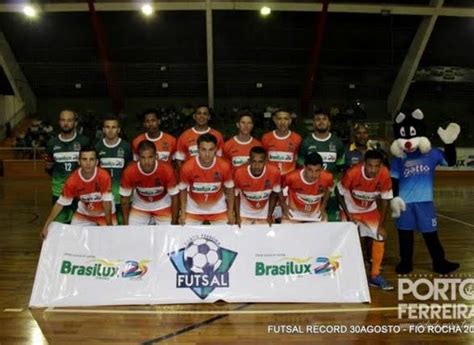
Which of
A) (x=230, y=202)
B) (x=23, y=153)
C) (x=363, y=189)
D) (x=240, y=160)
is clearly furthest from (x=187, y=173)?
(x=23, y=153)

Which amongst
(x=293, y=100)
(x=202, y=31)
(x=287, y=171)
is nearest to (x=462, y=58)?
(x=293, y=100)

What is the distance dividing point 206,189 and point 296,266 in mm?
1214

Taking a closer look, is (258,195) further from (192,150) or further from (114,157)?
(114,157)

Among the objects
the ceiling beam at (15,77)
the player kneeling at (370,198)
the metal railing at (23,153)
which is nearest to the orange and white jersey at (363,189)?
the player kneeling at (370,198)

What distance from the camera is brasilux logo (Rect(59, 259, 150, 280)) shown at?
14.3 feet

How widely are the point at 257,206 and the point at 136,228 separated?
4.29 feet

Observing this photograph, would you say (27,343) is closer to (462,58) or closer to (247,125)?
(247,125)

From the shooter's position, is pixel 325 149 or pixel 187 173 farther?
pixel 325 149

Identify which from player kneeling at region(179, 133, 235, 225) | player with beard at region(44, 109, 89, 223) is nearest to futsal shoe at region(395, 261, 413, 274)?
player kneeling at region(179, 133, 235, 225)

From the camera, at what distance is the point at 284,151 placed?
562cm

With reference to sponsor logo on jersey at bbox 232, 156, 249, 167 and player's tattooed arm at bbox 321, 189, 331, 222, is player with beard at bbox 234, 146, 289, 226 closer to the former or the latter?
player's tattooed arm at bbox 321, 189, 331, 222

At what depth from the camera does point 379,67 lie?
17.4 metres

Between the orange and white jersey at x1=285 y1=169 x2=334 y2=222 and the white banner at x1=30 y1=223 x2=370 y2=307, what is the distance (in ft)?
1.91

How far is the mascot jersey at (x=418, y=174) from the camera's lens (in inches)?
212
